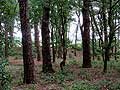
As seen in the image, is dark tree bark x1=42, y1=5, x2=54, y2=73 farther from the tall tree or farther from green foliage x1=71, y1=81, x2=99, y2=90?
green foliage x1=71, y1=81, x2=99, y2=90

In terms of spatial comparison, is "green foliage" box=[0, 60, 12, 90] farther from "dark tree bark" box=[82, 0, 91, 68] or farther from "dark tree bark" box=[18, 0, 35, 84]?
"dark tree bark" box=[82, 0, 91, 68]

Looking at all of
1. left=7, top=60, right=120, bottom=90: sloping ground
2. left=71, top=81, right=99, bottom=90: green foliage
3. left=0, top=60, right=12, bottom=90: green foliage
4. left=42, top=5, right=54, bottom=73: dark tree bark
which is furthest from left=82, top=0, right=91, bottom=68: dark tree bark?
left=0, top=60, right=12, bottom=90: green foliage

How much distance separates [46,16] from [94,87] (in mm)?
6090

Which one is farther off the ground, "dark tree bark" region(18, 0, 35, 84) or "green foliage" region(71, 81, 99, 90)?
"dark tree bark" region(18, 0, 35, 84)

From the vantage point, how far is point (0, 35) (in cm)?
915

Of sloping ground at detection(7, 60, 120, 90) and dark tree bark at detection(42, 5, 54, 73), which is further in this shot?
dark tree bark at detection(42, 5, 54, 73)

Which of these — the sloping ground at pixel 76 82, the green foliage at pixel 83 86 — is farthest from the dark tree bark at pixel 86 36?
the green foliage at pixel 83 86

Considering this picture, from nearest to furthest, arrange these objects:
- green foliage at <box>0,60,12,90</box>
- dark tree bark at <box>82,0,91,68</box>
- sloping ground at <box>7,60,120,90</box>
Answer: green foliage at <box>0,60,12,90</box> < sloping ground at <box>7,60,120,90</box> < dark tree bark at <box>82,0,91,68</box>

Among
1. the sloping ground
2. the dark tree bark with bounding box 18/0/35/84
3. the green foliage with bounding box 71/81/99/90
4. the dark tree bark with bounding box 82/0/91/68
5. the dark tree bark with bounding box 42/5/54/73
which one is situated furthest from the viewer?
the dark tree bark with bounding box 82/0/91/68

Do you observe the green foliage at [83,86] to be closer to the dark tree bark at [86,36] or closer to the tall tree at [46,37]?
the tall tree at [46,37]

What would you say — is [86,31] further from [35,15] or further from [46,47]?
[35,15]

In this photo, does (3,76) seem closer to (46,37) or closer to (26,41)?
(26,41)

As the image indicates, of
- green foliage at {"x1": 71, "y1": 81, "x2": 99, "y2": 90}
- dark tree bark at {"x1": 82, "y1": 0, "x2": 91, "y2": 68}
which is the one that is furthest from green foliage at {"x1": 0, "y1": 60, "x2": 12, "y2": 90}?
dark tree bark at {"x1": 82, "y1": 0, "x2": 91, "y2": 68}

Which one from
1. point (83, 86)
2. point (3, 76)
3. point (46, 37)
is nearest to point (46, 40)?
point (46, 37)
